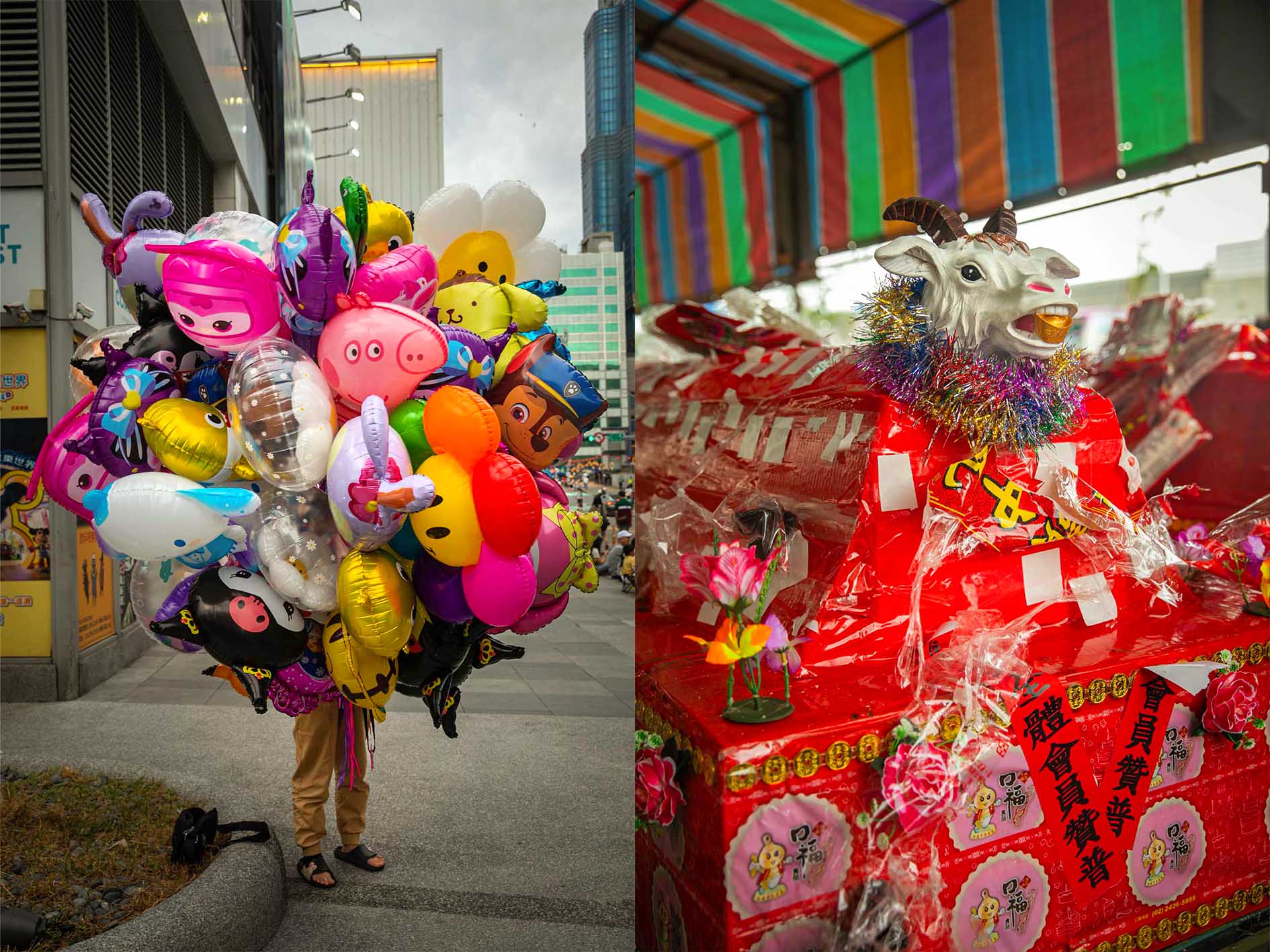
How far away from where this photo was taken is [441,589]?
1.92 metres

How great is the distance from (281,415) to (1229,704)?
2.36m

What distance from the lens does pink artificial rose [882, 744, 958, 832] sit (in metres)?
1.53

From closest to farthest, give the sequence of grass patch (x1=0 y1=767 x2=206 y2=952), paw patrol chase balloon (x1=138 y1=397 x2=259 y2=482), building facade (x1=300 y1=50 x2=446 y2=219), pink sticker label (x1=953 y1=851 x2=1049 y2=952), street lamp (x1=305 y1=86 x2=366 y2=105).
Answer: pink sticker label (x1=953 y1=851 x2=1049 y2=952)
paw patrol chase balloon (x1=138 y1=397 x2=259 y2=482)
grass patch (x1=0 y1=767 x2=206 y2=952)
building facade (x1=300 y1=50 x2=446 y2=219)
street lamp (x1=305 y1=86 x2=366 y2=105)

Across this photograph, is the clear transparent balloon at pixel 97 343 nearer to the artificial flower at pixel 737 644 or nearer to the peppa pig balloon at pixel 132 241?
the peppa pig balloon at pixel 132 241

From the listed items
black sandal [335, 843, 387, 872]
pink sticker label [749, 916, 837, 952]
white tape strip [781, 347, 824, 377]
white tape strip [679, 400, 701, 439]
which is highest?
white tape strip [781, 347, 824, 377]

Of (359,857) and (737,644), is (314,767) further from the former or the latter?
(737,644)

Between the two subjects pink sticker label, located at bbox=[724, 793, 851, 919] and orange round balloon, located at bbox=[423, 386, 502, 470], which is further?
orange round balloon, located at bbox=[423, 386, 502, 470]

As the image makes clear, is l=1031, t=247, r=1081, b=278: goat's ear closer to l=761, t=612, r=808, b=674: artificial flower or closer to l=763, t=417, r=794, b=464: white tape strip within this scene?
l=763, t=417, r=794, b=464: white tape strip

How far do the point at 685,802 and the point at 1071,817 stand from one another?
0.95 metres

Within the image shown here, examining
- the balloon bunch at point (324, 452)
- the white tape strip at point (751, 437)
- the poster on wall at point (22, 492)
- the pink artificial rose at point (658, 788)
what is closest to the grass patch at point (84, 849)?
the balloon bunch at point (324, 452)

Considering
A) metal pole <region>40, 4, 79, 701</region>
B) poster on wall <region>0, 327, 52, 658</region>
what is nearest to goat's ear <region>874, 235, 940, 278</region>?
metal pole <region>40, 4, 79, 701</region>

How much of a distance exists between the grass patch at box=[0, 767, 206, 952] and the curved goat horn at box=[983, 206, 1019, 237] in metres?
2.95

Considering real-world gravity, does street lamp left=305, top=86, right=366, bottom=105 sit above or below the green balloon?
above

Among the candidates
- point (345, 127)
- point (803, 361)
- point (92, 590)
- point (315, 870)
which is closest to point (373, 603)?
point (315, 870)
